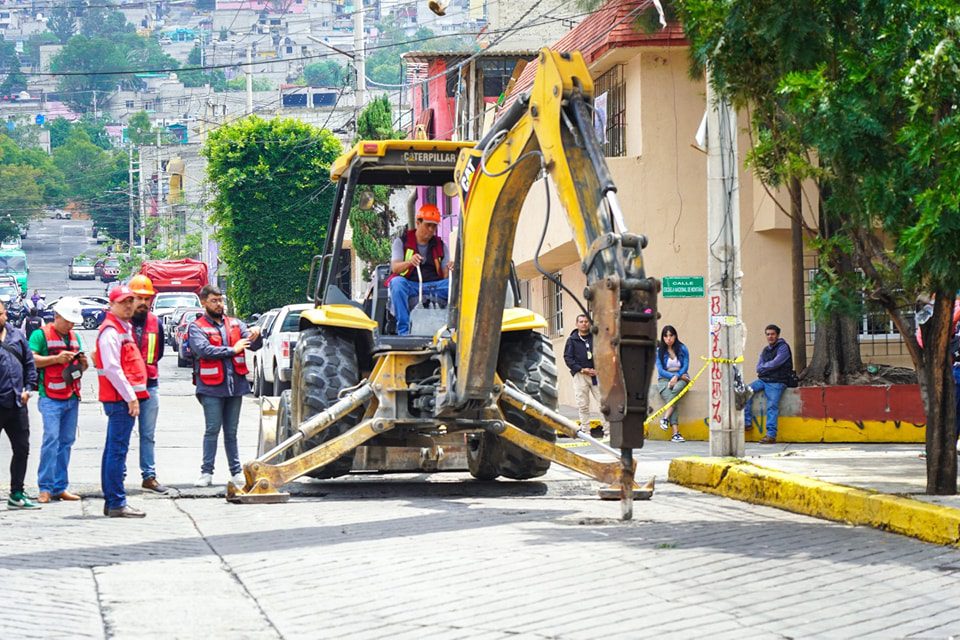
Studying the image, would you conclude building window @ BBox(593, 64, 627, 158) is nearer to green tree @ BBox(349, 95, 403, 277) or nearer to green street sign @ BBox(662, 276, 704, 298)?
green street sign @ BBox(662, 276, 704, 298)

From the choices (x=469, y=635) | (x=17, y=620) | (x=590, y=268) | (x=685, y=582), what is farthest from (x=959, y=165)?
(x=17, y=620)

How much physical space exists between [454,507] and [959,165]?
16.7 feet

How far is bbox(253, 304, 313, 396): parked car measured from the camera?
96.7 ft

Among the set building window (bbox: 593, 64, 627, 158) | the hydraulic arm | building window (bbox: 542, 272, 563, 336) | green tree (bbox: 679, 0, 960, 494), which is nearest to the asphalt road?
building window (bbox: 542, 272, 563, 336)

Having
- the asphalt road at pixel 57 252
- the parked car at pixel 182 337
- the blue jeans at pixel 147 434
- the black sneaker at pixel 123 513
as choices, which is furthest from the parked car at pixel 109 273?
the black sneaker at pixel 123 513

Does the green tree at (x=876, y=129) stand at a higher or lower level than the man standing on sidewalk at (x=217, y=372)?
higher

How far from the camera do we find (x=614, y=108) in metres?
25.7

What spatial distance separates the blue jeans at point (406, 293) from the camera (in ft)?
48.4

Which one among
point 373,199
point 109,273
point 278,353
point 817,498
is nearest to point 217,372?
point 373,199

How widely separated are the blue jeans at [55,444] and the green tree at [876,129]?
250 inches

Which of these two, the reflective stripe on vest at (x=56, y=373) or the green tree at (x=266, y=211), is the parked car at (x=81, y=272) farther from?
the reflective stripe on vest at (x=56, y=373)

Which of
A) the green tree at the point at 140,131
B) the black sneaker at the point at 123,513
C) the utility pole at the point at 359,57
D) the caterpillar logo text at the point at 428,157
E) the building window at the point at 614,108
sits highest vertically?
the green tree at the point at 140,131

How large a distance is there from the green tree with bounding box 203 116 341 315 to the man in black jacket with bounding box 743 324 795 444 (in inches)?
1331

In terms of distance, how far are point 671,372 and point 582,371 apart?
1184 millimetres
